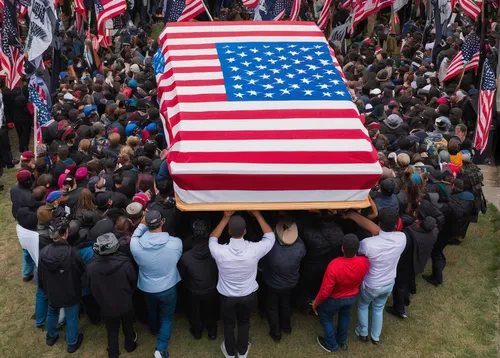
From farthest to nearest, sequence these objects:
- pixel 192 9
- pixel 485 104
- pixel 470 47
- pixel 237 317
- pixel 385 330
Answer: pixel 192 9 < pixel 470 47 < pixel 485 104 < pixel 385 330 < pixel 237 317

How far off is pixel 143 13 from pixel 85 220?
545 inches

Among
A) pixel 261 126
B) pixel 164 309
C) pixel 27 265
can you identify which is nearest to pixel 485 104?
pixel 261 126

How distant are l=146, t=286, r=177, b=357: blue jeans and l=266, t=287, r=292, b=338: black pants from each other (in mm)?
1054

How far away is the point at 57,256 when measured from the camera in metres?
5.23

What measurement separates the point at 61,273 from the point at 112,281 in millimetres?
609

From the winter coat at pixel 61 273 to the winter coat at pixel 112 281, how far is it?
0.22m

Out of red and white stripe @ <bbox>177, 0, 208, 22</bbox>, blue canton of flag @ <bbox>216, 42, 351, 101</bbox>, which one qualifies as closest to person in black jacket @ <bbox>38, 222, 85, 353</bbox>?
blue canton of flag @ <bbox>216, 42, 351, 101</bbox>

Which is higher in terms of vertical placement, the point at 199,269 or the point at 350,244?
the point at 350,244

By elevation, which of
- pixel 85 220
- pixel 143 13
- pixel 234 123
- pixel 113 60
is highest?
pixel 234 123

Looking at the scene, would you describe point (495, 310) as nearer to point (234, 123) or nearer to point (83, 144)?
point (234, 123)

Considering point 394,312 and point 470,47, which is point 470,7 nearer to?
point 470,47

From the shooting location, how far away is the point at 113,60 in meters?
12.0

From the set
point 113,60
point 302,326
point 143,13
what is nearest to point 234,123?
point 302,326

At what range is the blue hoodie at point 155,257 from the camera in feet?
17.0
